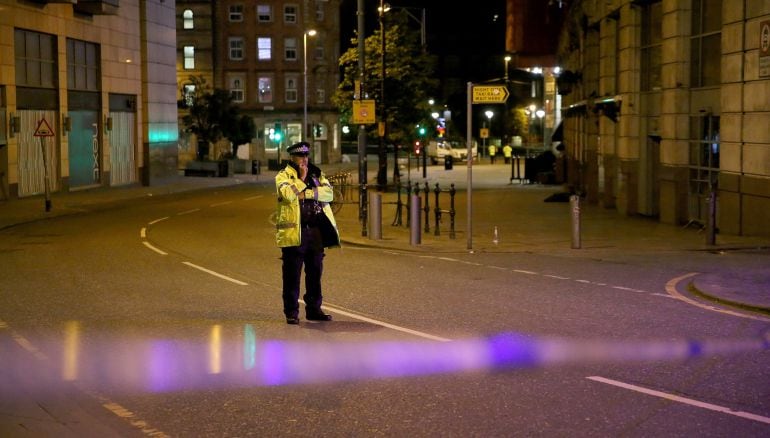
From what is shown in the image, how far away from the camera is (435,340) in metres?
10.1

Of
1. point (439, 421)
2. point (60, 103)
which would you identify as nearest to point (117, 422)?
point (439, 421)

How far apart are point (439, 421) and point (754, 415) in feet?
7.34

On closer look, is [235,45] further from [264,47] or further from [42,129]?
[42,129]

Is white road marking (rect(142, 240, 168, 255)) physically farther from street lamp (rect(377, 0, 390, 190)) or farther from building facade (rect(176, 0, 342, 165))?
building facade (rect(176, 0, 342, 165))

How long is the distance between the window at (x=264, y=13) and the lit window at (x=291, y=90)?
4.67m

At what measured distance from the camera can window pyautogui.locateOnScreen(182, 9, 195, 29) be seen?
74.9 m

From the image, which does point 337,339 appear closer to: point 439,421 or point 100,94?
point 439,421

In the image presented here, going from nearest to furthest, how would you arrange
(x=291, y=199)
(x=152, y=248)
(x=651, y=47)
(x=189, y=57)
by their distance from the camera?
(x=291, y=199) → (x=152, y=248) → (x=651, y=47) → (x=189, y=57)

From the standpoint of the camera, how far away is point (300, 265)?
10.9 meters

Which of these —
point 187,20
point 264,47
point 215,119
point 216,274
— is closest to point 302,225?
point 216,274

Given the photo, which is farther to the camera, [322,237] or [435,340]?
[322,237]

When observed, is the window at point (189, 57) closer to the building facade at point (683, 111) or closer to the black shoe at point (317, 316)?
the building facade at point (683, 111)

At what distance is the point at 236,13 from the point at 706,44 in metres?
56.9

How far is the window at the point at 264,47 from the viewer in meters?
75.6
